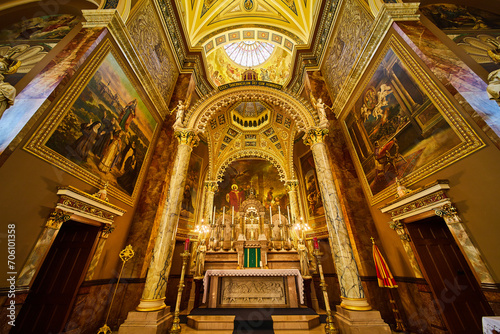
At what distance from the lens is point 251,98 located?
9.15 meters

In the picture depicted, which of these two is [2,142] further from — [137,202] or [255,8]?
[255,8]

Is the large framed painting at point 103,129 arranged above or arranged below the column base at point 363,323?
above

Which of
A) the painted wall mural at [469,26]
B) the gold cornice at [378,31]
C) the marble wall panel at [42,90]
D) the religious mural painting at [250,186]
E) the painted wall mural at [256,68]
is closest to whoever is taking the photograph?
the marble wall panel at [42,90]

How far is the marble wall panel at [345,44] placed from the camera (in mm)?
7043

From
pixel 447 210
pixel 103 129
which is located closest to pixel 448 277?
pixel 447 210

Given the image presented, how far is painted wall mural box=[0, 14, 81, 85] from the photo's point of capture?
5.03 m

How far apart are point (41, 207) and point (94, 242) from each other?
1.81 meters

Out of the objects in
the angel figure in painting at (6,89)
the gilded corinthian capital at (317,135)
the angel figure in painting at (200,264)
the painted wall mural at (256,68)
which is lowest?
the angel figure in painting at (200,264)

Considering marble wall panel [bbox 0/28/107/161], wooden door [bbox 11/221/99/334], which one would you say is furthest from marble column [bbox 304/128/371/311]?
marble wall panel [bbox 0/28/107/161]

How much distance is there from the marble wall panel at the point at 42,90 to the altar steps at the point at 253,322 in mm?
5815

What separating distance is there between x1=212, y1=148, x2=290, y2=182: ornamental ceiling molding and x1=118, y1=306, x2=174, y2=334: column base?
8.73 m

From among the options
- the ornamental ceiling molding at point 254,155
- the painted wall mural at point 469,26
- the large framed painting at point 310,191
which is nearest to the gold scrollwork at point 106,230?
the ornamental ceiling molding at point 254,155

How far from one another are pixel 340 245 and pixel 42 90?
27.6 ft

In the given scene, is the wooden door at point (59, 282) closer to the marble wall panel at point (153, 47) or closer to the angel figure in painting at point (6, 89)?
the angel figure in painting at point (6, 89)
